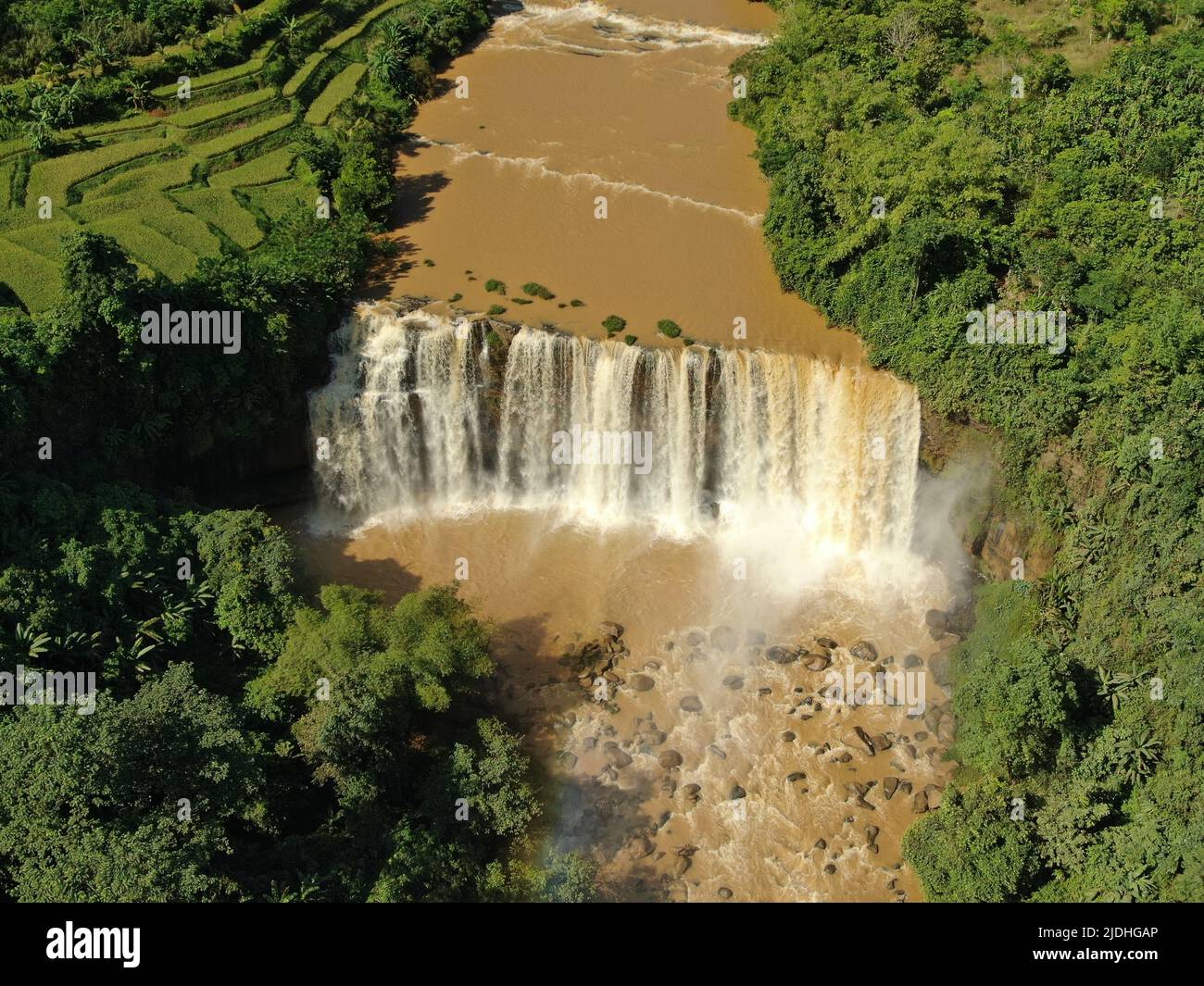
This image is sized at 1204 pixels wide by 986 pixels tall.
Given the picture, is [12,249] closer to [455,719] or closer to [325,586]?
[325,586]

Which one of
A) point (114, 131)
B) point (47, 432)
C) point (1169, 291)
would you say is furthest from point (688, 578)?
point (114, 131)

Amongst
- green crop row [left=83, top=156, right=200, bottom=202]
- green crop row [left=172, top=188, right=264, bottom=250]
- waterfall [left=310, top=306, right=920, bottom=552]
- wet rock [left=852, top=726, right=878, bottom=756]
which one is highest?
green crop row [left=83, top=156, right=200, bottom=202]

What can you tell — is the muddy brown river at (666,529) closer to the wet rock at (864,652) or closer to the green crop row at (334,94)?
the wet rock at (864,652)

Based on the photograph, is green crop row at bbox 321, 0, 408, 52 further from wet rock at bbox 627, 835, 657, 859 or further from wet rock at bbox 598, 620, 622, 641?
wet rock at bbox 627, 835, 657, 859

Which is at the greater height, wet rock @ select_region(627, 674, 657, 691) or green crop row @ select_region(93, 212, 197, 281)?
green crop row @ select_region(93, 212, 197, 281)

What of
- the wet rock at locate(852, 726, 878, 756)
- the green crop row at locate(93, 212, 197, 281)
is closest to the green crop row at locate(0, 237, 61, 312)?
the green crop row at locate(93, 212, 197, 281)

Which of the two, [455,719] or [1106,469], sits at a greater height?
[1106,469]
